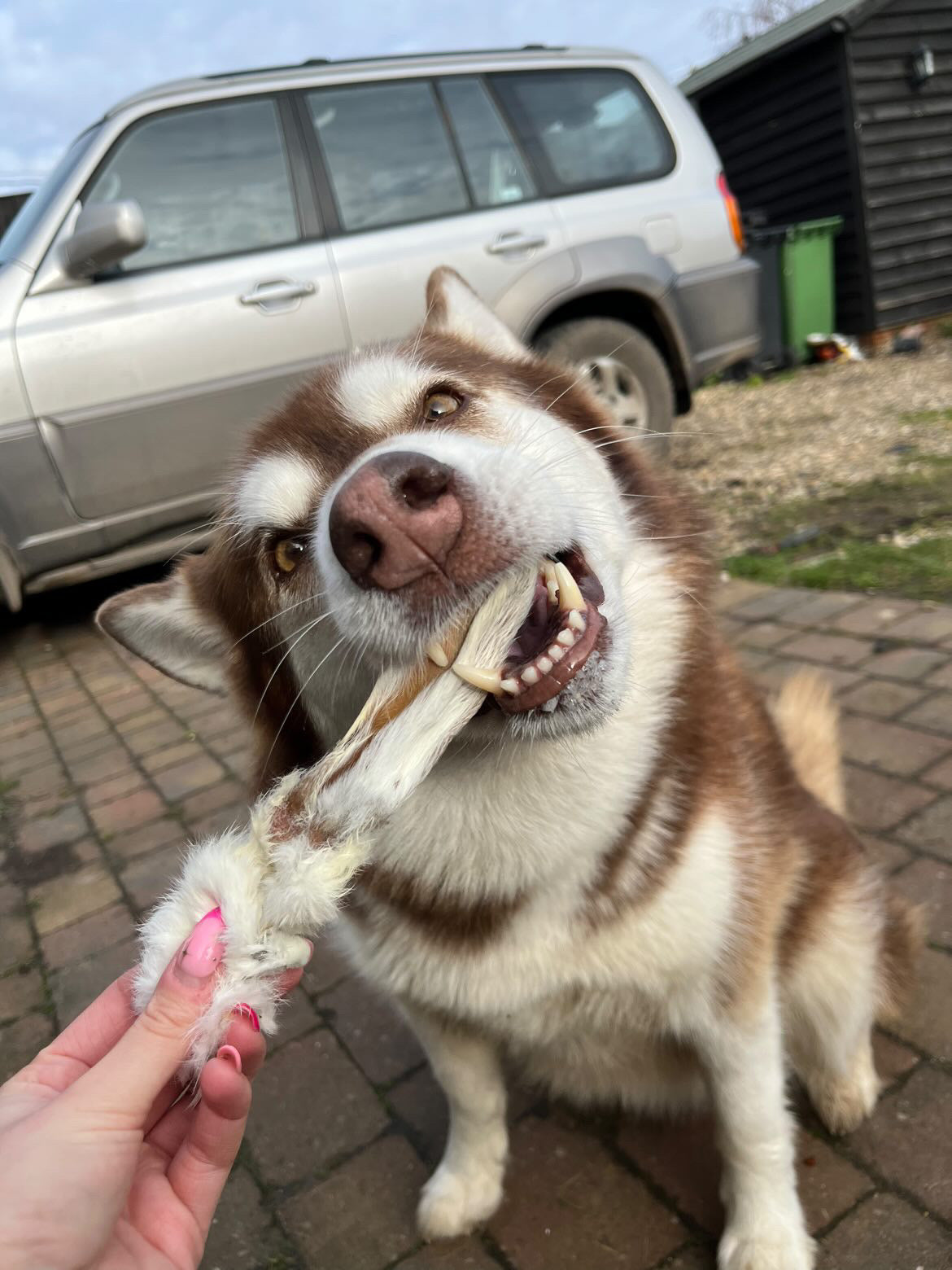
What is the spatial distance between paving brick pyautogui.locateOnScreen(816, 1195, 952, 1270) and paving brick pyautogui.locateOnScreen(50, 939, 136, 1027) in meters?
1.78

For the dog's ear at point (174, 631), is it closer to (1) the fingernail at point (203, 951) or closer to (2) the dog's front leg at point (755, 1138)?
(1) the fingernail at point (203, 951)

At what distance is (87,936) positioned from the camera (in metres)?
2.65

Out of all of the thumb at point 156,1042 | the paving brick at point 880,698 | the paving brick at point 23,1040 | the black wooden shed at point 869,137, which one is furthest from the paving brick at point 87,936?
the black wooden shed at point 869,137

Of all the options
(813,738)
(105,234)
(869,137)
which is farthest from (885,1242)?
(869,137)

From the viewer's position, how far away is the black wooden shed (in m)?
9.62

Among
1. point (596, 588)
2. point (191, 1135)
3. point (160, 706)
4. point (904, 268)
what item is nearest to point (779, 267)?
point (904, 268)

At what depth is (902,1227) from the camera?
5.00 feet

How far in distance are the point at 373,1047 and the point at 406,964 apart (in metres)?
0.70

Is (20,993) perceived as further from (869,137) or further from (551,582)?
(869,137)

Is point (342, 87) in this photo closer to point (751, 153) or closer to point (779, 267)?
point (779, 267)

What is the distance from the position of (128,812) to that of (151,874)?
0.51m

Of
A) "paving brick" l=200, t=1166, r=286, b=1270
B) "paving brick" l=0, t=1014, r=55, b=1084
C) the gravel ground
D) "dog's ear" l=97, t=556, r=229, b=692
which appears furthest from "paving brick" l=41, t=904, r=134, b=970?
the gravel ground

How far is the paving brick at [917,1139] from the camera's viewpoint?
1577mm

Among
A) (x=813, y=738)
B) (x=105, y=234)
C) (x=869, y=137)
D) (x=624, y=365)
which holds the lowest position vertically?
(x=813, y=738)
